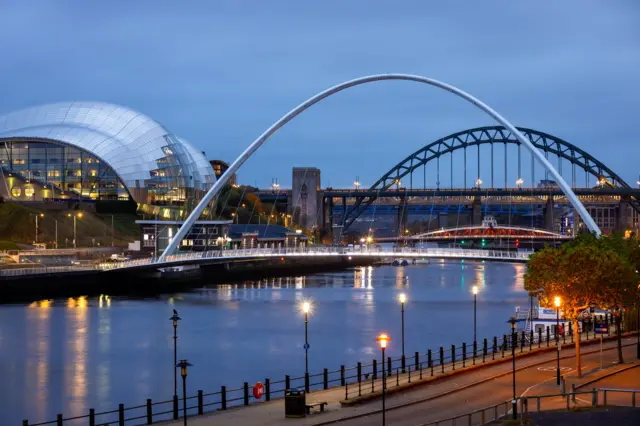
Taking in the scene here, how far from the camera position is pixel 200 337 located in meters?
55.8

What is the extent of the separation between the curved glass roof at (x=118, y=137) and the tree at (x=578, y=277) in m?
87.7

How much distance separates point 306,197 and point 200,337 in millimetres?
104646

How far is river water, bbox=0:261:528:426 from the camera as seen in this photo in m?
40.2

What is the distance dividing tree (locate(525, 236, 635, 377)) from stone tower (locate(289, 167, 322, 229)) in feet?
394

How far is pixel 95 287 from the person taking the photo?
272ft

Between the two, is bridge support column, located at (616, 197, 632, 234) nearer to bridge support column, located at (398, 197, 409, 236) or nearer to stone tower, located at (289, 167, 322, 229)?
bridge support column, located at (398, 197, 409, 236)

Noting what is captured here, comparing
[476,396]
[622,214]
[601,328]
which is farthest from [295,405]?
[622,214]

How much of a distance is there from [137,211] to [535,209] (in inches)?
3135

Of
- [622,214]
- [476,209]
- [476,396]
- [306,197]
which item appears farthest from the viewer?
[306,197]

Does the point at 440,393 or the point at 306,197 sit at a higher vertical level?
the point at 306,197

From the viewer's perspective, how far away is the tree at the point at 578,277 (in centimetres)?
3678

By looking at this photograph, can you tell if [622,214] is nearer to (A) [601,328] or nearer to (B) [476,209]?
(B) [476,209]

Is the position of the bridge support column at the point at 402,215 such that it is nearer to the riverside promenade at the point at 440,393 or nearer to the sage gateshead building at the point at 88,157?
the sage gateshead building at the point at 88,157

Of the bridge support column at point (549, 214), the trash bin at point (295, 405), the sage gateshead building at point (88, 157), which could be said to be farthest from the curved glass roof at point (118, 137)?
the trash bin at point (295, 405)
